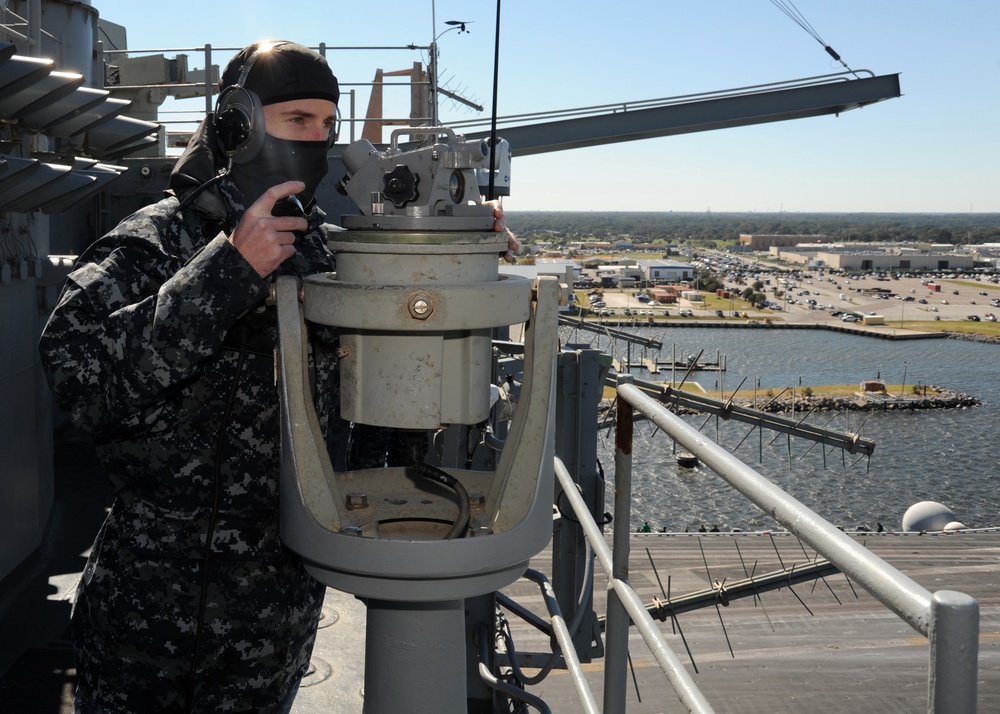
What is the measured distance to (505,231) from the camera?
4.70 ft

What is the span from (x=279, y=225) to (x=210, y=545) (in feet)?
1.71

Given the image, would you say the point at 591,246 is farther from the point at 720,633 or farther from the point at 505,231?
the point at 505,231

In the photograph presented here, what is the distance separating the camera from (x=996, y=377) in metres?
63.2

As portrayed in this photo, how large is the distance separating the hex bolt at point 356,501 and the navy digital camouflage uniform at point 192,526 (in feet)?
0.51

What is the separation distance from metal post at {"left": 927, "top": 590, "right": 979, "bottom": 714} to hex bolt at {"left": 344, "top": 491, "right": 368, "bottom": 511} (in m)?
0.93

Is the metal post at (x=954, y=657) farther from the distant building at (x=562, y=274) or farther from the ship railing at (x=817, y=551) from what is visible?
the distant building at (x=562, y=274)

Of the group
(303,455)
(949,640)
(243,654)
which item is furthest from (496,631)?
(949,640)

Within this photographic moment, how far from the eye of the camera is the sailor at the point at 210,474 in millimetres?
1438

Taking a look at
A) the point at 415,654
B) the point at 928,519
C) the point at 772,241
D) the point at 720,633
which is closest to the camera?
the point at 415,654

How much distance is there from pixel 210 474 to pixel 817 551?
0.99m

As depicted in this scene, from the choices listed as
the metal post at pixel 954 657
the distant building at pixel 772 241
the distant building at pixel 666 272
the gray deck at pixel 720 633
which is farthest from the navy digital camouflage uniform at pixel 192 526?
the distant building at pixel 772 241

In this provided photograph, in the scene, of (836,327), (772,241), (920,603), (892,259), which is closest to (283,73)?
(920,603)

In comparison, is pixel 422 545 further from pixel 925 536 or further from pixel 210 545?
pixel 925 536

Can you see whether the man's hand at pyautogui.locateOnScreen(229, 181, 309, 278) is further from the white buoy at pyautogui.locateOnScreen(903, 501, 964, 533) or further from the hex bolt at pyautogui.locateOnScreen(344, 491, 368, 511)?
the white buoy at pyautogui.locateOnScreen(903, 501, 964, 533)
